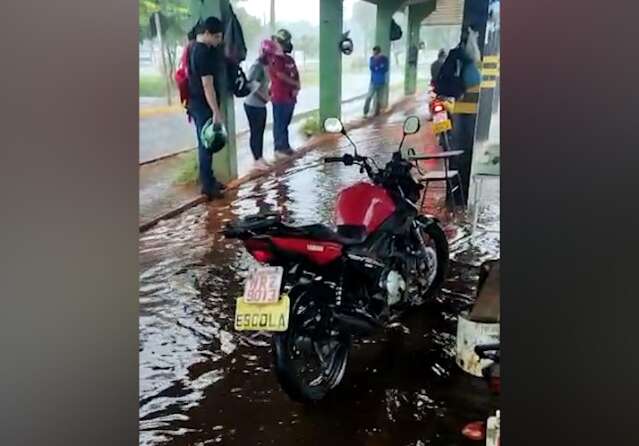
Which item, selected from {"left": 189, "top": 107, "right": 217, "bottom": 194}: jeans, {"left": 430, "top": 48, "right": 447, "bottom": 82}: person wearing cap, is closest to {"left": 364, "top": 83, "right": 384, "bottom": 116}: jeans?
{"left": 430, "top": 48, "right": 447, "bottom": 82}: person wearing cap

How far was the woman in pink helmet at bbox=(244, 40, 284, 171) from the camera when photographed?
4.89ft

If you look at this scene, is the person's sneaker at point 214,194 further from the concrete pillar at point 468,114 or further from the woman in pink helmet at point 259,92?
the concrete pillar at point 468,114

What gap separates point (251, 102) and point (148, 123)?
0.22 metres

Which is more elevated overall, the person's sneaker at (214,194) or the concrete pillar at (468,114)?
the concrete pillar at (468,114)

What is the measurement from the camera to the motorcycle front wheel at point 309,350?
1.51 metres

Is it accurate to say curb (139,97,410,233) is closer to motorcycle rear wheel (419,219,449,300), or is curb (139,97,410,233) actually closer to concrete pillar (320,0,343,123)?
concrete pillar (320,0,343,123)

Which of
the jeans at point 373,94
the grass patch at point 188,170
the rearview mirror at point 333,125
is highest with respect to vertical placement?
the jeans at point 373,94

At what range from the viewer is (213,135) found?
1511 mm

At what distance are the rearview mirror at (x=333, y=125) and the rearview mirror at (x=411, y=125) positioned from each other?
0.13m

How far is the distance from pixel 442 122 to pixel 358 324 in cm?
44

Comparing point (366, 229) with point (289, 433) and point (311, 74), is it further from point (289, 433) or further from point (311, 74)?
point (289, 433)

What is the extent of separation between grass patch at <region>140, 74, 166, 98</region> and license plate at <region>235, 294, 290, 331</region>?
1.46 feet

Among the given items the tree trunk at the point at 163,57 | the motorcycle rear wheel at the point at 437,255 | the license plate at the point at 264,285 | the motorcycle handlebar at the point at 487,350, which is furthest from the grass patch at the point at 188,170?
the motorcycle handlebar at the point at 487,350
